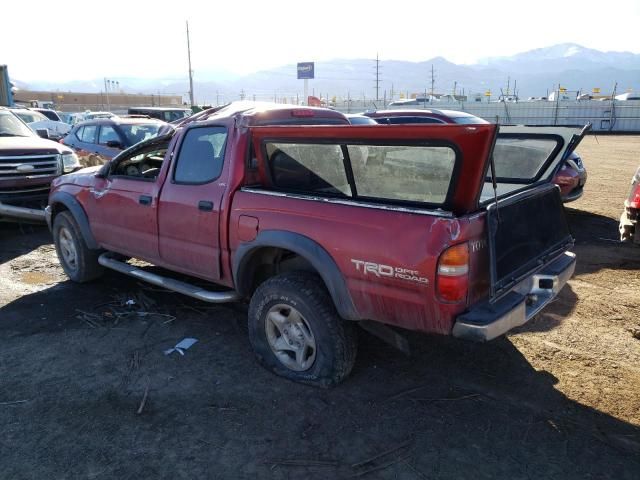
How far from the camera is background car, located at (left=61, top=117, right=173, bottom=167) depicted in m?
10.5

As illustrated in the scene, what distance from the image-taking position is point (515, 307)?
3.10m

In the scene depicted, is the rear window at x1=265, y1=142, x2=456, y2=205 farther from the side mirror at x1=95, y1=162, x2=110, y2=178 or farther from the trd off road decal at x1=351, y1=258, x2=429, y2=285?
the side mirror at x1=95, y1=162, x2=110, y2=178

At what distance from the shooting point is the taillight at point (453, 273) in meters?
2.85

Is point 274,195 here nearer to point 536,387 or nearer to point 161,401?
point 161,401

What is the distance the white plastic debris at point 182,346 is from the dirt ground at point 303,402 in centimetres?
5

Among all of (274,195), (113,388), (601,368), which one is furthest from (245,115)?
(601,368)

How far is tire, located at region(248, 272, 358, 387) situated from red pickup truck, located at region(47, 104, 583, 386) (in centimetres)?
1

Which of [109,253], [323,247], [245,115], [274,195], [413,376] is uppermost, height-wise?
[245,115]

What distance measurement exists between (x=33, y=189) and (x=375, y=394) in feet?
23.0

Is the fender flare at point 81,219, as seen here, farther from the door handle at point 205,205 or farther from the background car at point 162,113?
the background car at point 162,113

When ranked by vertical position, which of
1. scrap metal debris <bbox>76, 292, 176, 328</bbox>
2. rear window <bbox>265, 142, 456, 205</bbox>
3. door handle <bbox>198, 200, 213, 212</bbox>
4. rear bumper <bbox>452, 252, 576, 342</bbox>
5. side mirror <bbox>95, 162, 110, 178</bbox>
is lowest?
scrap metal debris <bbox>76, 292, 176, 328</bbox>

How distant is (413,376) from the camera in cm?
380

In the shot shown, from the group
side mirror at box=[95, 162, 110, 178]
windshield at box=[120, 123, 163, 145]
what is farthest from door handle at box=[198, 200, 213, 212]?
windshield at box=[120, 123, 163, 145]

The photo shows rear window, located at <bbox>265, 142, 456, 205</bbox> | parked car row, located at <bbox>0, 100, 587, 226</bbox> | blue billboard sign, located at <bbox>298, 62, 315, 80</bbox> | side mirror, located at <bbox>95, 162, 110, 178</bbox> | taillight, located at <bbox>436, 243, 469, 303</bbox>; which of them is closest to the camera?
taillight, located at <bbox>436, 243, 469, 303</bbox>
